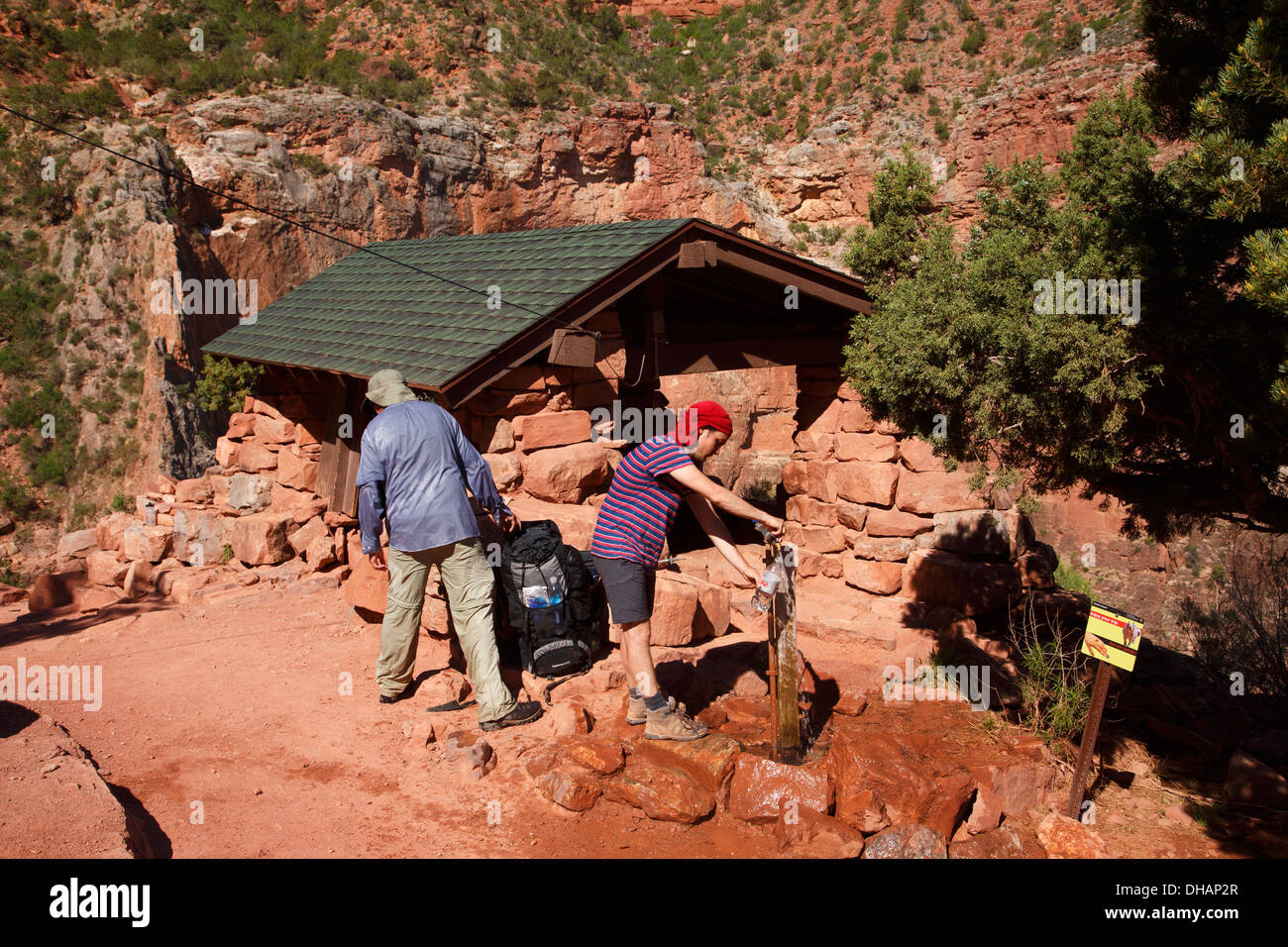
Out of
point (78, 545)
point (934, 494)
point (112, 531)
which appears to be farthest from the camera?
point (78, 545)

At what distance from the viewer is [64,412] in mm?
19062

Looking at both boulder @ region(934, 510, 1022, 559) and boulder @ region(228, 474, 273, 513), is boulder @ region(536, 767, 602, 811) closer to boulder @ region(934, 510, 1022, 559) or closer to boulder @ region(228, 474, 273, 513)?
boulder @ region(934, 510, 1022, 559)

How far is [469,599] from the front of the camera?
5.22 m

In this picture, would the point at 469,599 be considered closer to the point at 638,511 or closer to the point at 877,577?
the point at 638,511

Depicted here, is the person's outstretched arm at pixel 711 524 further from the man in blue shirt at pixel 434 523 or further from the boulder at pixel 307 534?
the boulder at pixel 307 534

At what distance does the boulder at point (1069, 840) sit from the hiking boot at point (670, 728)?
175 cm

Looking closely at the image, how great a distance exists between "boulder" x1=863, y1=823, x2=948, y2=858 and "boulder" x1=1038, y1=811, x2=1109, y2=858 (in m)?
0.64

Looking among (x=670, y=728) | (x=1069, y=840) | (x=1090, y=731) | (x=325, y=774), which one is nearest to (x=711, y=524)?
(x=670, y=728)

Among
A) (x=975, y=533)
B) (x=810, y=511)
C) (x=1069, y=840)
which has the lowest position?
(x=1069, y=840)

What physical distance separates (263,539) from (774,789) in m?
6.88

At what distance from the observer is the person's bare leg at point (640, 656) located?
4.72 m

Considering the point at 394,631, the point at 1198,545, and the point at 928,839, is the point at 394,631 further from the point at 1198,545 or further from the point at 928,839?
the point at 1198,545

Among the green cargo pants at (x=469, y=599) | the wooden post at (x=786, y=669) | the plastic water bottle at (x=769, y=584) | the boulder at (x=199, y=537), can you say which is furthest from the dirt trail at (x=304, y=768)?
the boulder at (x=199, y=537)

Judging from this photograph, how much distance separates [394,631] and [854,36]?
128 ft
